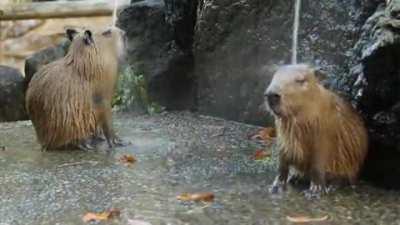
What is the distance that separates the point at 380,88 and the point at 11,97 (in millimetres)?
5338

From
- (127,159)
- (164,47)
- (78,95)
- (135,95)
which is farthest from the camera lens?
(164,47)

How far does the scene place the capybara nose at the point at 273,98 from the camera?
162 inches

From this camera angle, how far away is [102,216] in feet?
12.8

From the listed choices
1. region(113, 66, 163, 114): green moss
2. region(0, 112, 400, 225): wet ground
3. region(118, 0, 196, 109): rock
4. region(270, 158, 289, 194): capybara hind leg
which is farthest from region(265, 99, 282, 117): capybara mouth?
region(113, 66, 163, 114): green moss

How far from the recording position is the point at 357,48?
14.9 ft

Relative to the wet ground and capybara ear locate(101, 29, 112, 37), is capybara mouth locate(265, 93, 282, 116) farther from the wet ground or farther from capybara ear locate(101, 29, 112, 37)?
capybara ear locate(101, 29, 112, 37)

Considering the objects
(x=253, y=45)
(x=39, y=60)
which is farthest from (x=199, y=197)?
(x=39, y=60)

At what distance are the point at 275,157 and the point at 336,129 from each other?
36.1 inches

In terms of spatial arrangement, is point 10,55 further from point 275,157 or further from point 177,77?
point 275,157

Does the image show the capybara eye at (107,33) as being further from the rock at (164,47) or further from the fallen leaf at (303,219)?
the fallen leaf at (303,219)

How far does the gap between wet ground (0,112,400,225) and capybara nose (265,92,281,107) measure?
543 mm

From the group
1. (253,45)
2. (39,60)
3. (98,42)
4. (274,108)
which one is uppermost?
(98,42)

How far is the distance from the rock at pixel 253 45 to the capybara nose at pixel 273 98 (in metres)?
1.29

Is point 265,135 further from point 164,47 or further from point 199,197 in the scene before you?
point 164,47
